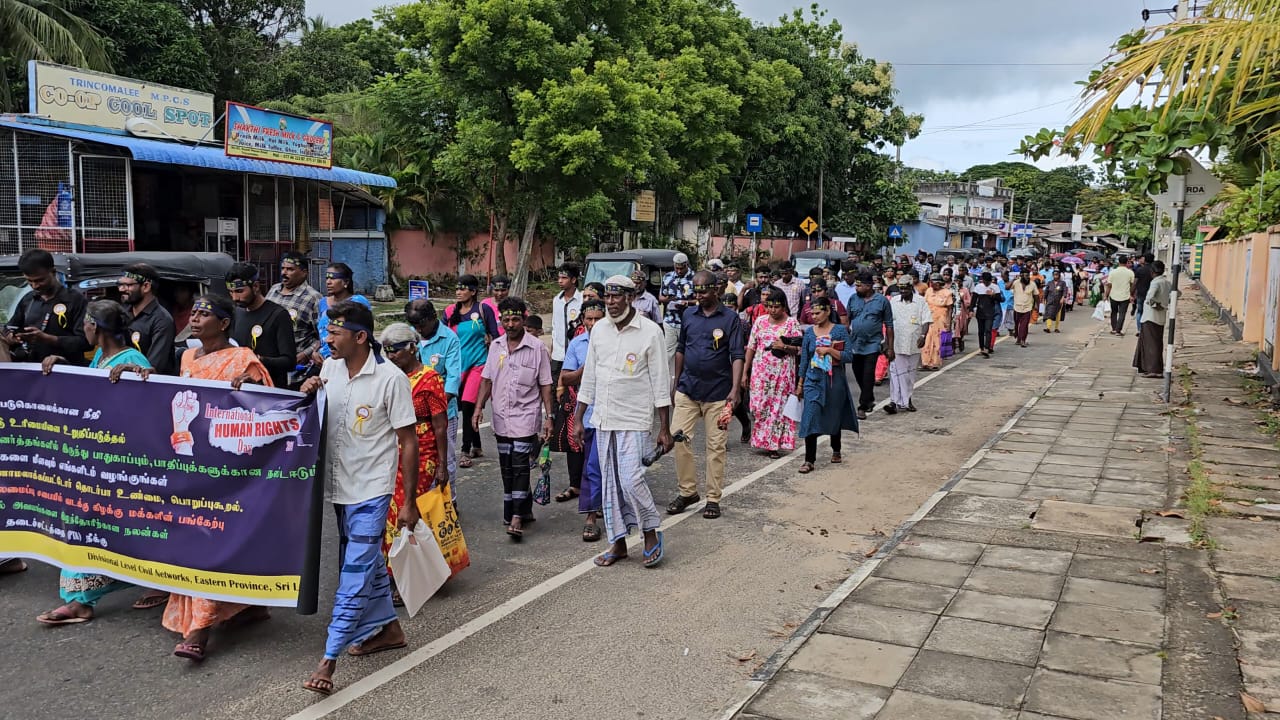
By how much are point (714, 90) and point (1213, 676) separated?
28222mm

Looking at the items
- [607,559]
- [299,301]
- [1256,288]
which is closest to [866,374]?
[607,559]

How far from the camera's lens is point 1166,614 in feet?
17.2

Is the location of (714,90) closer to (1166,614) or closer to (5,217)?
(5,217)

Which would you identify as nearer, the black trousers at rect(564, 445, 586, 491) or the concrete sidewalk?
the concrete sidewalk

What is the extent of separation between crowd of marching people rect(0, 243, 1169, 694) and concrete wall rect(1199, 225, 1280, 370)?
5826 millimetres

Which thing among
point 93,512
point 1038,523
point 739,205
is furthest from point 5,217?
point 739,205

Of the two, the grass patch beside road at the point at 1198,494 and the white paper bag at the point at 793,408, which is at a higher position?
the white paper bag at the point at 793,408

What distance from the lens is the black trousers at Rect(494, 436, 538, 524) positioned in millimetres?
6965

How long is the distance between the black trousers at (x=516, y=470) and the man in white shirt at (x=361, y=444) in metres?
2.21

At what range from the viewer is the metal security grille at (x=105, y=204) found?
59.6ft

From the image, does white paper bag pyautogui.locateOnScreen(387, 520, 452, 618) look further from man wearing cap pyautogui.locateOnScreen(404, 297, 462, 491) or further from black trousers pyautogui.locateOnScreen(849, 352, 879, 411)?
black trousers pyautogui.locateOnScreen(849, 352, 879, 411)

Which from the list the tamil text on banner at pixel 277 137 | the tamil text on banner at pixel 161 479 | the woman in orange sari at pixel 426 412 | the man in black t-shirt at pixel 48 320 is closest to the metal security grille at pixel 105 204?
the tamil text on banner at pixel 277 137

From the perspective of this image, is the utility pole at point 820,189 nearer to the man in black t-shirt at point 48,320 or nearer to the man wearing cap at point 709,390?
the man wearing cap at point 709,390

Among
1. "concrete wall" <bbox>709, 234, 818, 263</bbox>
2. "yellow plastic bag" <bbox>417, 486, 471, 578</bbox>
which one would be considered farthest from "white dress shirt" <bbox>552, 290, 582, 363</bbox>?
"concrete wall" <bbox>709, 234, 818, 263</bbox>
